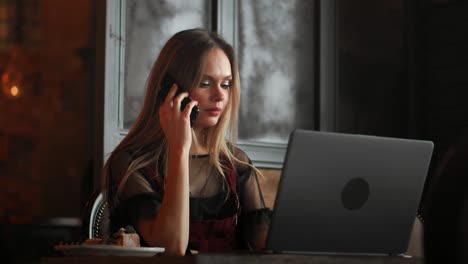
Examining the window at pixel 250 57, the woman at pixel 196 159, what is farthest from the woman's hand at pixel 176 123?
the window at pixel 250 57

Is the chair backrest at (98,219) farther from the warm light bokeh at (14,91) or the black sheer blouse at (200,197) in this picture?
the warm light bokeh at (14,91)

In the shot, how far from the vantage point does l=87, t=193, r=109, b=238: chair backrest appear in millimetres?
2096

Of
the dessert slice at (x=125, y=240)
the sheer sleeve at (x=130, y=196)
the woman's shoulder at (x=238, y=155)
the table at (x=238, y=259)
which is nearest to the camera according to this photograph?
the table at (x=238, y=259)

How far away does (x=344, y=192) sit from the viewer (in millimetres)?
1443

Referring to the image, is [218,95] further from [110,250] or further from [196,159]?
[110,250]

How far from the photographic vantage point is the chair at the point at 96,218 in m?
2.09

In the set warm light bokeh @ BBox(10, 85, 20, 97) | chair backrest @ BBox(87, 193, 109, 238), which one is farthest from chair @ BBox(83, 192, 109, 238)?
warm light bokeh @ BBox(10, 85, 20, 97)

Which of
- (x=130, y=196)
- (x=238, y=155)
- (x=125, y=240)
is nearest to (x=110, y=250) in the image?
(x=125, y=240)

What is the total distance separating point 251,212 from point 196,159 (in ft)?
0.67

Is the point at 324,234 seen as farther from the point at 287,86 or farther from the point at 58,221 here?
the point at 58,221

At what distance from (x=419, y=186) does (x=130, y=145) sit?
2.71 feet

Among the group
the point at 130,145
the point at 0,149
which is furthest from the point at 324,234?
the point at 0,149

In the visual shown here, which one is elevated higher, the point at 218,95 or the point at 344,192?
the point at 218,95

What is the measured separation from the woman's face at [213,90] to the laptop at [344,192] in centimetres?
70
